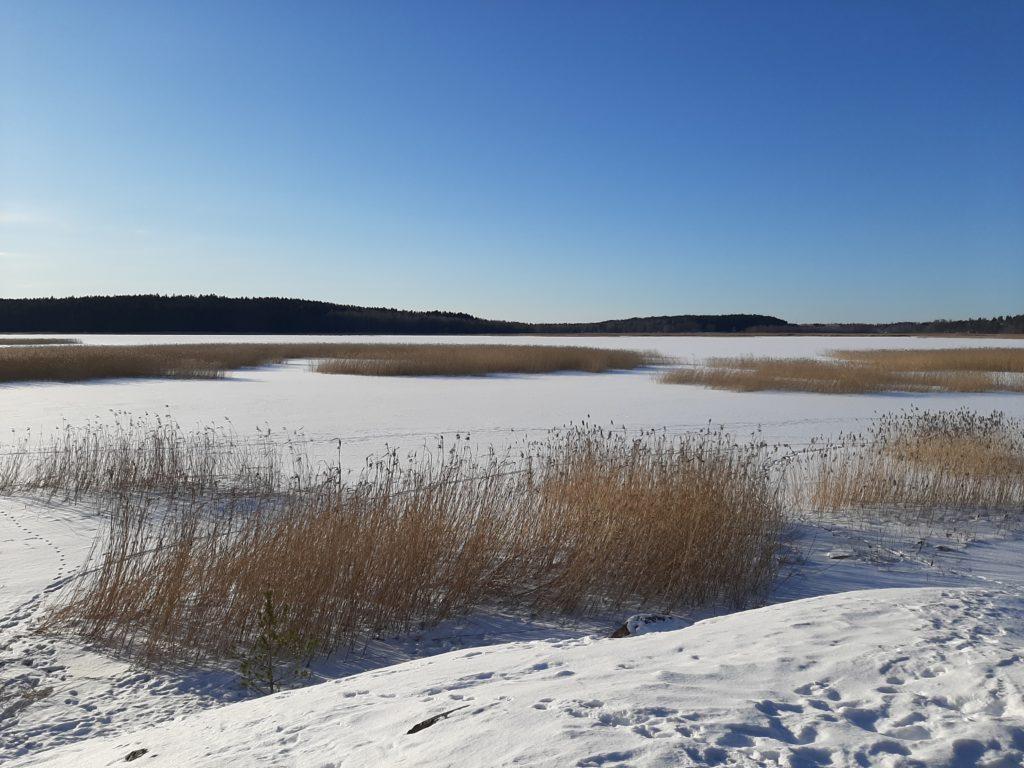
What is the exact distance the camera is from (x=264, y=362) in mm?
33812

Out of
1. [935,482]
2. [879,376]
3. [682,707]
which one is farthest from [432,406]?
[879,376]

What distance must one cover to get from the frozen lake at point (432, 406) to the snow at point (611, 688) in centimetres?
621

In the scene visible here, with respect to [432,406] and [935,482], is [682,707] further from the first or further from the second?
[432,406]

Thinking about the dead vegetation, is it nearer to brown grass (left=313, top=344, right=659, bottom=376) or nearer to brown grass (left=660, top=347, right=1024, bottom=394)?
brown grass (left=660, top=347, right=1024, bottom=394)

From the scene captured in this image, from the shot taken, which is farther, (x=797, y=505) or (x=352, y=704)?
(x=797, y=505)

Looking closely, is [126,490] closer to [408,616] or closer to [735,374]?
[408,616]

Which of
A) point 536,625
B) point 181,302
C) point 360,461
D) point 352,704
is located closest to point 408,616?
point 536,625

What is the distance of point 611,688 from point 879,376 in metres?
26.1

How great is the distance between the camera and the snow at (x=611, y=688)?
2260 millimetres

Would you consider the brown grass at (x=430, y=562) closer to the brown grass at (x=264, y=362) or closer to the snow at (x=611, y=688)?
the snow at (x=611, y=688)

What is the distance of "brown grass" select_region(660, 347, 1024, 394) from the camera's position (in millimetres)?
23016

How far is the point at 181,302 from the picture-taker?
342 ft

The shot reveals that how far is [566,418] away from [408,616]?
36.5 feet

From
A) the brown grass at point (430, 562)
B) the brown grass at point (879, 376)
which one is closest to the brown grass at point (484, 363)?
the brown grass at point (879, 376)
